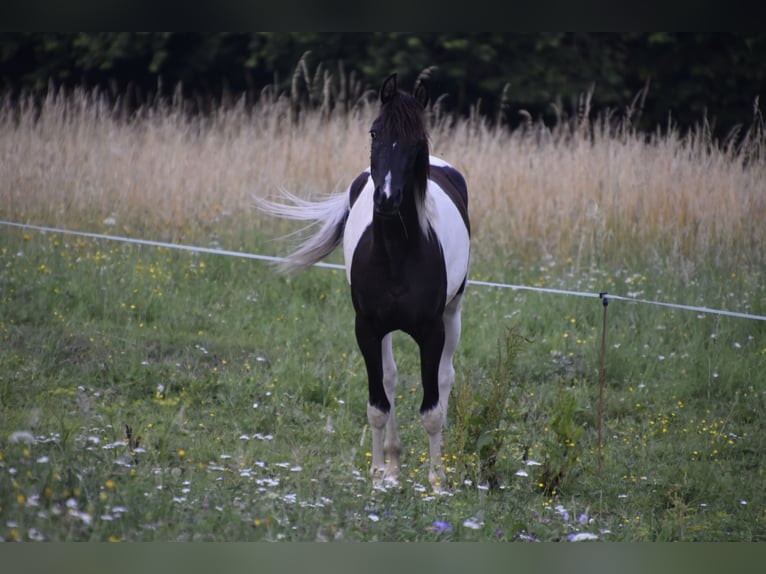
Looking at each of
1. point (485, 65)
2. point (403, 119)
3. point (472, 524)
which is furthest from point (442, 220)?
point (485, 65)

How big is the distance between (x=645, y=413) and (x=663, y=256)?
2666mm

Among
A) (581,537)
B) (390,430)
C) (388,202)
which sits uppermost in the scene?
(388,202)

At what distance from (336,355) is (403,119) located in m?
3.02

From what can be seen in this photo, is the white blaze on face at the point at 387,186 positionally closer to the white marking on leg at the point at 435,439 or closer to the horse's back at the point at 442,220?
the horse's back at the point at 442,220

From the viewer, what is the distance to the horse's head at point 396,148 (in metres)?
3.98

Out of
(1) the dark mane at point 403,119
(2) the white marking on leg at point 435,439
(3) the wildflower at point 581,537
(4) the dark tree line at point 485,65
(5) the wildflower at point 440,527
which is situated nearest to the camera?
(5) the wildflower at point 440,527

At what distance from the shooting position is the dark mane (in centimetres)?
406

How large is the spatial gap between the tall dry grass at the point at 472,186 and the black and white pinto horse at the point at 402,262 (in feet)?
11.1

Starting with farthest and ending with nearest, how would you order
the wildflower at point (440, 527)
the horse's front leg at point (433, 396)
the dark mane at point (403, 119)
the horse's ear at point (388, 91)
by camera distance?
1. the horse's front leg at point (433, 396)
2. the horse's ear at point (388, 91)
3. the dark mane at point (403, 119)
4. the wildflower at point (440, 527)

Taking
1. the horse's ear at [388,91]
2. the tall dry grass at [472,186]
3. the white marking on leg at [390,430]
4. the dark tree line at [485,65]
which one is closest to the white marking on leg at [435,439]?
the white marking on leg at [390,430]

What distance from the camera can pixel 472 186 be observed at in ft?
30.5

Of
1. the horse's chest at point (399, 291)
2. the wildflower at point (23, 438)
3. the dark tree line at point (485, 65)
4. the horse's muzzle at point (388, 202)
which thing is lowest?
the wildflower at point (23, 438)

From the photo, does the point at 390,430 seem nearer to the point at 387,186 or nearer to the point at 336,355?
the point at 387,186

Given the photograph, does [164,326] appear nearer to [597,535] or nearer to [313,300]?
[313,300]
